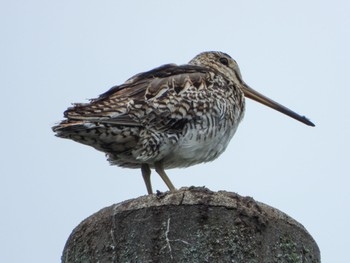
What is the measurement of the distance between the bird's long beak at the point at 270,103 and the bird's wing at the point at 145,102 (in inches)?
77.1

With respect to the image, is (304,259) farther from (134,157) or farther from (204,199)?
(134,157)

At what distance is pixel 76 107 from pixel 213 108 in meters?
1.43

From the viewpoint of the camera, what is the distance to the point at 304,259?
4.60 meters

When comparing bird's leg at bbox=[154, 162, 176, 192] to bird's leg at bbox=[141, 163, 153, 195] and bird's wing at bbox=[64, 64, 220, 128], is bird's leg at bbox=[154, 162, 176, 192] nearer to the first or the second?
bird's leg at bbox=[141, 163, 153, 195]

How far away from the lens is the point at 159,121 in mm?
7438

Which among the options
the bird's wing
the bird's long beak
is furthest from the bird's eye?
the bird's wing

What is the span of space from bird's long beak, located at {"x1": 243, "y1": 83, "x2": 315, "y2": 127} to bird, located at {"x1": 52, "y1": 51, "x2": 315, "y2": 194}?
5.27 ft

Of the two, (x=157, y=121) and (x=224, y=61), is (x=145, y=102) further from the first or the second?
(x=224, y=61)

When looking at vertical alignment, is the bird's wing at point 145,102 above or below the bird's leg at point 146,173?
above

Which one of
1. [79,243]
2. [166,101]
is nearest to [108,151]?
[166,101]

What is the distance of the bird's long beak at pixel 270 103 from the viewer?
9.96 m

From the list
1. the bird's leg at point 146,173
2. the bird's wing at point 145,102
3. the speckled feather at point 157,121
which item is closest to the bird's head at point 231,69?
the speckled feather at point 157,121

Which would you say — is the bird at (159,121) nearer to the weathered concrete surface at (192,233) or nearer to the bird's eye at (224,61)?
the bird's eye at (224,61)

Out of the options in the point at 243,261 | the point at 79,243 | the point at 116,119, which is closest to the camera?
the point at 243,261
